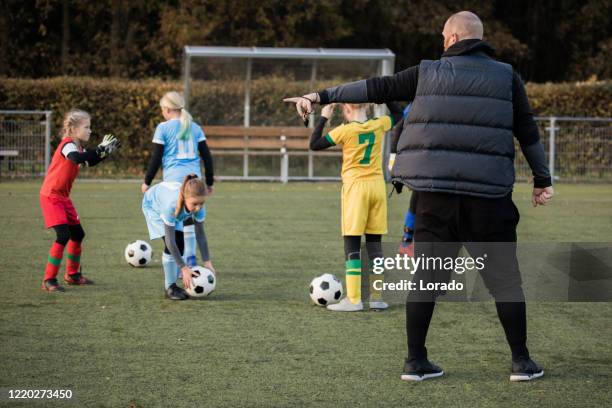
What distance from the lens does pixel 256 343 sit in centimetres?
684

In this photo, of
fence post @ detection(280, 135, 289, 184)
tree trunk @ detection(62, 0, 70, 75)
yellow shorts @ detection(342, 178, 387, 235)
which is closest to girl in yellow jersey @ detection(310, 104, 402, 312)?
yellow shorts @ detection(342, 178, 387, 235)

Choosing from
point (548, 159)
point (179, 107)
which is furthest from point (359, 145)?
point (548, 159)

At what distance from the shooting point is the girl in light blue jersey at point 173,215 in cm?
797

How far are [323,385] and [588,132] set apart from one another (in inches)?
703

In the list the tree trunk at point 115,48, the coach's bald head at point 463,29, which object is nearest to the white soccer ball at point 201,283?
the coach's bald head at point 463,29

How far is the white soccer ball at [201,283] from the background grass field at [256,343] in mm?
103

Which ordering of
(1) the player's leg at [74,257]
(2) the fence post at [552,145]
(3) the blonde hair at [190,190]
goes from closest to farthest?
(3) the blonde hair at [190,190] < (1) the player's leg at [74,257] < (2) the fence post at [552,145]

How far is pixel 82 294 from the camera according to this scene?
8.68 metres

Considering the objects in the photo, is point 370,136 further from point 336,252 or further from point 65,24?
point 65,24

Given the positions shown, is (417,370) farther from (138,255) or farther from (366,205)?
(138,255)

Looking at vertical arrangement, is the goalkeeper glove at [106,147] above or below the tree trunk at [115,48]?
below

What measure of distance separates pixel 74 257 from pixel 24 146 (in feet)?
43.5

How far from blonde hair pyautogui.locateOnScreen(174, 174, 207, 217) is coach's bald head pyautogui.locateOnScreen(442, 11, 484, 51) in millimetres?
2842

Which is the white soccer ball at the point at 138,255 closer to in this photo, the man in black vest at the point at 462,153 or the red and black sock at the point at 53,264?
the red and black sock at the point at 53,264
